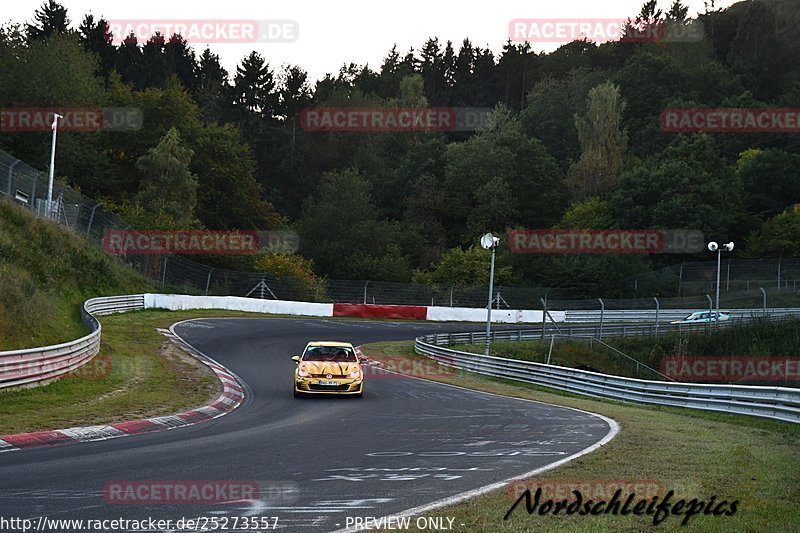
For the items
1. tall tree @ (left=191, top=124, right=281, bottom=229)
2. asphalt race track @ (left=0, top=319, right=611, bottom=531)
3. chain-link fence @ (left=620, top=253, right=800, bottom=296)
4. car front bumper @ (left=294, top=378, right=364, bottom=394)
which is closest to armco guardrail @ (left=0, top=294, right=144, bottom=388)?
asphalt race track @ (left=0, top=319, right=611, bottom=531)

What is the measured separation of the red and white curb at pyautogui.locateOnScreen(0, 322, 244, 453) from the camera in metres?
11.7

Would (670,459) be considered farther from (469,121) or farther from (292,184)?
(469,121)

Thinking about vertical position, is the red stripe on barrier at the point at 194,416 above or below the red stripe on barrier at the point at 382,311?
below

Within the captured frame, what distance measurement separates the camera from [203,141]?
255ft

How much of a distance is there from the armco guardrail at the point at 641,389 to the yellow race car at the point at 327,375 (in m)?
8.09

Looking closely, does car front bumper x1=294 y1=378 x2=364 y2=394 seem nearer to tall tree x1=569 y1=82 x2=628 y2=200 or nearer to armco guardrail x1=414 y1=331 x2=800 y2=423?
armco guardrail x1=414 y1=331 x2=800 y2=423

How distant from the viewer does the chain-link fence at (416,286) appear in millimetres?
44562

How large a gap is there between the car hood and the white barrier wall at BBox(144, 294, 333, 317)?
24357mm

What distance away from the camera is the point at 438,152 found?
315 feet

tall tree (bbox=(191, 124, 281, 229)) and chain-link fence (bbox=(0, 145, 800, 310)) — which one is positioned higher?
tall tree (bbox=(191, 124, 281, 229))

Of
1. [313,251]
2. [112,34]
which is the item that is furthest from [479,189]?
[112,34]

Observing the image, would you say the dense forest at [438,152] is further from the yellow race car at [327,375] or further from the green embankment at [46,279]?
the yellow race car at [327,375]

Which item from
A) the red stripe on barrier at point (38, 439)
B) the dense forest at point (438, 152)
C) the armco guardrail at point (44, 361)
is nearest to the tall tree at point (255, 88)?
the dense forest at point (438, 152)

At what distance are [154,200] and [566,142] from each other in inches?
2263
